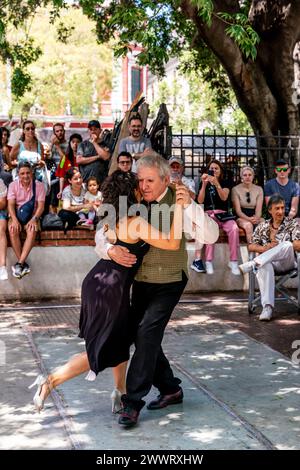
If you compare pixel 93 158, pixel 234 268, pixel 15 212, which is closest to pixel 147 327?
pixel 15 212

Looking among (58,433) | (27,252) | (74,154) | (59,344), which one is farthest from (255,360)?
(74,154)

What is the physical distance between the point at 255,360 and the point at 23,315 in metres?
3.48

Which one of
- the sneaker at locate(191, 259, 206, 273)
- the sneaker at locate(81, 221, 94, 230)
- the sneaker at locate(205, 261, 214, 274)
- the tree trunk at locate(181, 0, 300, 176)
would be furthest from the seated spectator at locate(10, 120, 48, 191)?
the tree trunk at locate(181, 0, 300, 176)

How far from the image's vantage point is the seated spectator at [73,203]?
37.4 ft

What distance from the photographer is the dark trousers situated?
18.6 ft

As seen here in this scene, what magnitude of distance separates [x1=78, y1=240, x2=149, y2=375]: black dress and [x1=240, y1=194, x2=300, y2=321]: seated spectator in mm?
3953

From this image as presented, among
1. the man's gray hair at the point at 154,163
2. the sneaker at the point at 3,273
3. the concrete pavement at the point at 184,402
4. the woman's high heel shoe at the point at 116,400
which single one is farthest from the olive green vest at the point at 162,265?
the sneaker at the point at 3,273

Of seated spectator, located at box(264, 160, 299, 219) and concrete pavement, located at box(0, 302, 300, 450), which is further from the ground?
seated spectator, located at box(264, 160, 299, 219)

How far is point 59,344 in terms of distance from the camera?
325 inches

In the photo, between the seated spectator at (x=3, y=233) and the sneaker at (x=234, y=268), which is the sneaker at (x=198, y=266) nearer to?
the sneaker at (x=234, y=268)

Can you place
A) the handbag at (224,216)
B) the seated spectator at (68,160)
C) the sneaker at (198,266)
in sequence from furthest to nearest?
the seated spectator at (68,160), the handbag at (224,216), the sneaker at (198,266)

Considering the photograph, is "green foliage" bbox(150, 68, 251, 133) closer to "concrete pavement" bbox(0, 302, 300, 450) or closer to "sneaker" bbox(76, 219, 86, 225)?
"sneaker" bbox(76, 219, 86, 225)

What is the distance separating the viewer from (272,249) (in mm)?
9516
